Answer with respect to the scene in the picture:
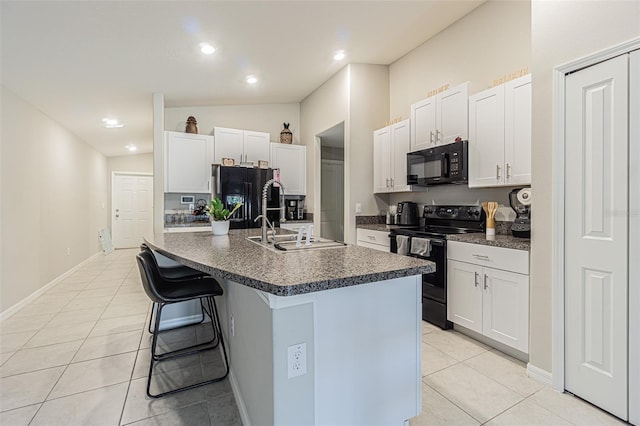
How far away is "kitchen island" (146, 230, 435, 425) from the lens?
112cm

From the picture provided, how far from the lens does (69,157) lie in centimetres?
529

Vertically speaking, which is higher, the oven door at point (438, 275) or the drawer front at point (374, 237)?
A: the drawer front at point (374, 237)

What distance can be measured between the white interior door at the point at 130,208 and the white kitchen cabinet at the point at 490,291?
762 cm

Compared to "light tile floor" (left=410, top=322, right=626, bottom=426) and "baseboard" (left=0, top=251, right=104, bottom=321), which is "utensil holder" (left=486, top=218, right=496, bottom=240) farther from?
"baseboard" (left=0, top=251, right=104, bottom=321)

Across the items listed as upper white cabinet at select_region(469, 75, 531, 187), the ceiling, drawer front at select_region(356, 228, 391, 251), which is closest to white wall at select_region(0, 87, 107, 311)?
the ceiling

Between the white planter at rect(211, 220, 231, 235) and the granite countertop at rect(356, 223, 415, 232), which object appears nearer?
the white planter at rect(211, 220, 231, 235)

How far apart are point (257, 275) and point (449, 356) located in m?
1.89

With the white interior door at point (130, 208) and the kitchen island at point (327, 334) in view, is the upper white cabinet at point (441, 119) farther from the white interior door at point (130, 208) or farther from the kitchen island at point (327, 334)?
the white interior door at point (130, 208)

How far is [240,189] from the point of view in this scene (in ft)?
14.4

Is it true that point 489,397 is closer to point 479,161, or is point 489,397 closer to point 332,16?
point 479,161

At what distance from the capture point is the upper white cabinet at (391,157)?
348cm

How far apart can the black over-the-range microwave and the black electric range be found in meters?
0.36

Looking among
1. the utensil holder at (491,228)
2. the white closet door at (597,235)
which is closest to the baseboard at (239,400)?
the white closet door at (597,235)

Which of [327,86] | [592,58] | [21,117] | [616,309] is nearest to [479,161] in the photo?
[592,58]
